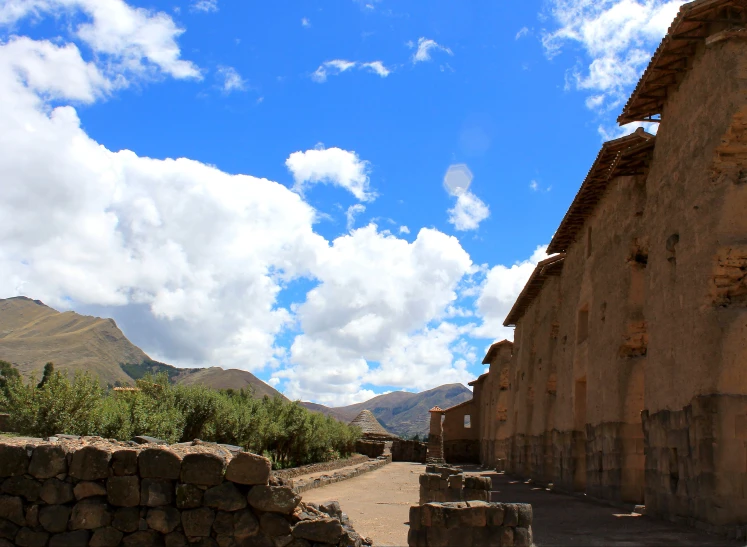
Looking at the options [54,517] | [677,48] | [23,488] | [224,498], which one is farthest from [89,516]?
[677,48]

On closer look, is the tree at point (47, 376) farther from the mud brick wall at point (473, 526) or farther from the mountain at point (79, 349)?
the mountain at point (79, 349)

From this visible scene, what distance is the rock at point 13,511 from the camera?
7043mm

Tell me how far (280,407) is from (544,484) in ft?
37.7

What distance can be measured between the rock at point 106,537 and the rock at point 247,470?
1.39 metres

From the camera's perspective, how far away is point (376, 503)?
1590 centimetres

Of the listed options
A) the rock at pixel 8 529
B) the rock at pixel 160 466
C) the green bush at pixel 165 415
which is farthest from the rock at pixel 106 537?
the green bush at pixel 165 415

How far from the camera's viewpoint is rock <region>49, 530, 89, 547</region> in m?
6.97

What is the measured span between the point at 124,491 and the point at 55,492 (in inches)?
31.0

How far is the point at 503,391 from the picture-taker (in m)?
35.2

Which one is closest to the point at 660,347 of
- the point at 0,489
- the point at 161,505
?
the point at 161,505

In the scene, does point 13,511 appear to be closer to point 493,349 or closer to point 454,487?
point 454,487

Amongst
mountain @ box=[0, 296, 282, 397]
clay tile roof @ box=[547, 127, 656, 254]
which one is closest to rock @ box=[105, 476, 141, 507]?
clay tile roof @ box=[547, 127, 656, 254]

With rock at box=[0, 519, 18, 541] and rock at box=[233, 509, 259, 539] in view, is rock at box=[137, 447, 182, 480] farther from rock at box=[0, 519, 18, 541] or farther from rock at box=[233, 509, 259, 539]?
rock at box=[0, 519, 18, 541]

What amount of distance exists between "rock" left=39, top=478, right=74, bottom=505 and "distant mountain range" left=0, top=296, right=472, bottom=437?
78.2 metres
